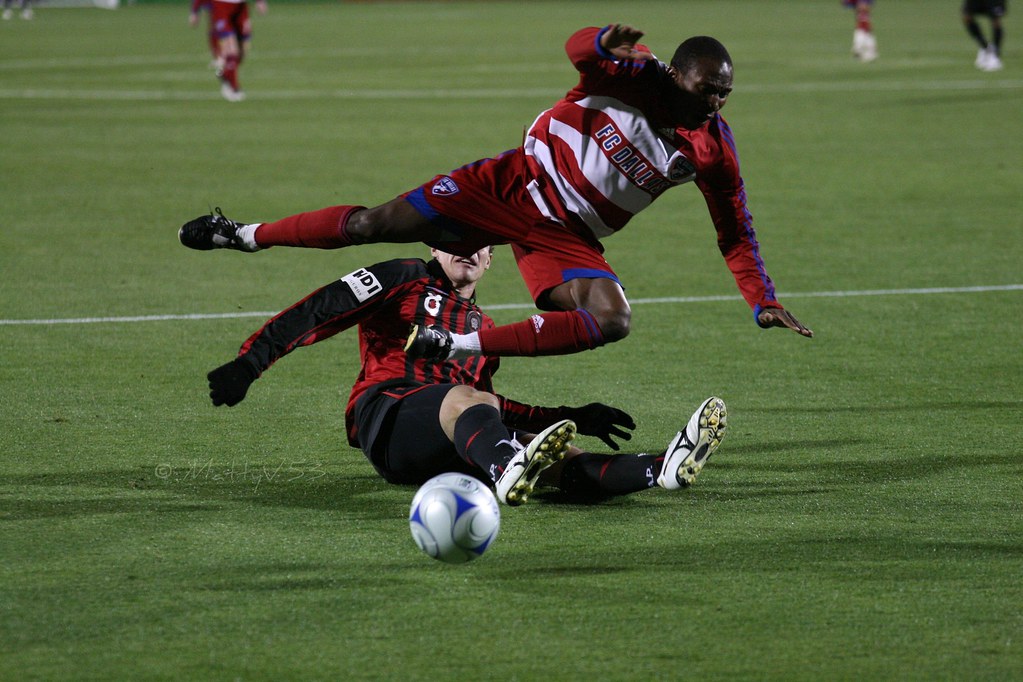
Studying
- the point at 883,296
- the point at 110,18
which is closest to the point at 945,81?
the point at 883,296

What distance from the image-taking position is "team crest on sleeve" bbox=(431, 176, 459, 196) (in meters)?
5.75

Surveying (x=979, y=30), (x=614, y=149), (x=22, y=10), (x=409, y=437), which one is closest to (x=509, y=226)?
(x=614, y=149)

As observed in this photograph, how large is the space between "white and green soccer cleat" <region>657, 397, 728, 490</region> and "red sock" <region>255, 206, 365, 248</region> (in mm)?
1612

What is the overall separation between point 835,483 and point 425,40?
27096 millimetres

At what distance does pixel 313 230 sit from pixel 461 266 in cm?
59

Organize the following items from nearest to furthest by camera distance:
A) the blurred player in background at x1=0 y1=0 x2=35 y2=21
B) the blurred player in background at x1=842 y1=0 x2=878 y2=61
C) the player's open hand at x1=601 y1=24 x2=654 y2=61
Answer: the player's open hand at x1=601 y1=24 x2=654 y2=61 → the blurred player in background at x1=842 y1=0 x2=878 y2=61 → the blurred player in background at x1=0 y1=0 x2=35 y2=21

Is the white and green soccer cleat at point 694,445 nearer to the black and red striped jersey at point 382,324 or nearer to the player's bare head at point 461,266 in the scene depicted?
the black and red striped jersey at point 382,324

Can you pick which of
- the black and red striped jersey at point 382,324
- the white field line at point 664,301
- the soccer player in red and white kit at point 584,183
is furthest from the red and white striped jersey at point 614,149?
the white field line at point 664,301

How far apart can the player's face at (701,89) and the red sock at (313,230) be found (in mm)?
1283

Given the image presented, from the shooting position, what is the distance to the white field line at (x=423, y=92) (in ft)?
67.7

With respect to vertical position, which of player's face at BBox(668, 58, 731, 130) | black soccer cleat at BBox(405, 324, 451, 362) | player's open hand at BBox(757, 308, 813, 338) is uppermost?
player's face at BBox(668, 58, 731, 130)

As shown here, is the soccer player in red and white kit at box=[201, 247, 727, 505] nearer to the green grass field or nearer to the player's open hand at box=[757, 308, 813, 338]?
the green grass field

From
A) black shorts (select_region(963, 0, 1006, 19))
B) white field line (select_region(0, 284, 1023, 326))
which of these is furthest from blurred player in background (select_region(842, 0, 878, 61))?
white field line (select_region(0, 284, 1023, 326))

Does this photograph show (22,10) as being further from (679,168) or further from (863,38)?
(679,168)
